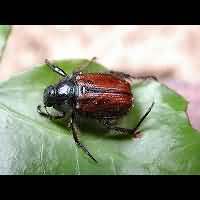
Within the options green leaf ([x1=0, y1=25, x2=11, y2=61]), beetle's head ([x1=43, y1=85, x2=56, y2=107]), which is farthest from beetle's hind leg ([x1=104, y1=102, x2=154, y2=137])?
green leaf ([x1=0, y1=25, x2=11, y2=61])

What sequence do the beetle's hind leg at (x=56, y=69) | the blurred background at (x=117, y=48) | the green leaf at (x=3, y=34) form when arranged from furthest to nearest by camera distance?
the blurred background at (x=117, y=48), the beetle's hind leg at (x=56, y=69), the green leaf at (x=3, y=34)

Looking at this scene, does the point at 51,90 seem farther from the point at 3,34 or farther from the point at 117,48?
the point at 117,48

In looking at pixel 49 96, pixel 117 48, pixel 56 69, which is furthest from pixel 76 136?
pixel 117 48

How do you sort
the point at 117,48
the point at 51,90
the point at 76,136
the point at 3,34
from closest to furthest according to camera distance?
the point at 76,136 < the point at 3,34 < the point at 51,90 < the point at 117,48

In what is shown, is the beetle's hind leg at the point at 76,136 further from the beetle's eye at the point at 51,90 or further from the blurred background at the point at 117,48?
the blurred background at the point at 117,48

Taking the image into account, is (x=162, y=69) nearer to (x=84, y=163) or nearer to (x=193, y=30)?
(x=193, y=30)

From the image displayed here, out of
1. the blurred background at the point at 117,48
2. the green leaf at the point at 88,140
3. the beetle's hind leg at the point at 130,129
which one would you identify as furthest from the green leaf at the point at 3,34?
the blurred background at the point at 117,48

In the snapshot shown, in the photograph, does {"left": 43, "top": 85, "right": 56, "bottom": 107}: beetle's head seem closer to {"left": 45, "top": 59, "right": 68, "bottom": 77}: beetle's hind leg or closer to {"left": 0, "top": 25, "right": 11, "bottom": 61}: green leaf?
{"left": 45, "top": 59, "right": 68, "bottom": 77}: beetle's hind leg
